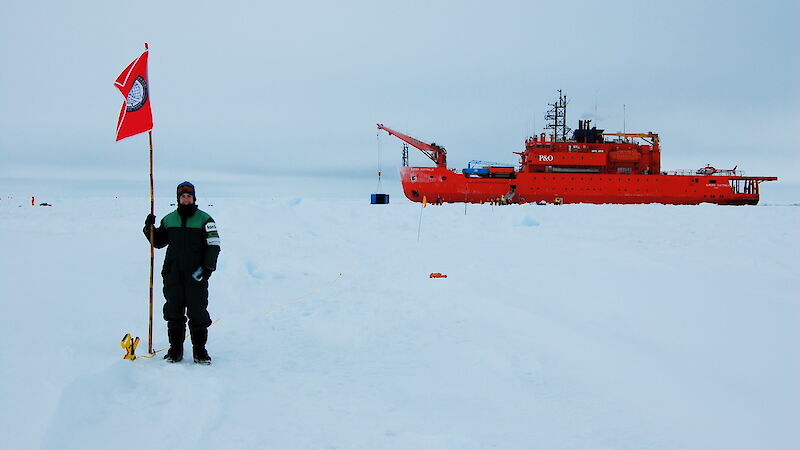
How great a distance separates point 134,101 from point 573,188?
35939 mm

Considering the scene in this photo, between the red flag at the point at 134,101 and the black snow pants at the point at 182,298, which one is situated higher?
the red flag at the point at 134,101

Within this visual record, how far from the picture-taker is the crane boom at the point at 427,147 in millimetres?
38438

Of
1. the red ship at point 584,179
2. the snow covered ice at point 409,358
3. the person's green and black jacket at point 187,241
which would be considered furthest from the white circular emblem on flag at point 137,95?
the red ship at point 584,179

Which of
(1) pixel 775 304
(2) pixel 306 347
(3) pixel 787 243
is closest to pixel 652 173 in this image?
(3) pixel 787 243

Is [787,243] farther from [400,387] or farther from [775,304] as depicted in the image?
[400,387]

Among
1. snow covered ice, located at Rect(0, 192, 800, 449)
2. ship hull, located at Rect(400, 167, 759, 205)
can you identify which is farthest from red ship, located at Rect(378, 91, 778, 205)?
snow covered ice, located at Rect(0, 192, 800, 449)

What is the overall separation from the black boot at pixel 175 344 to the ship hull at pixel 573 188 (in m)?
33.0

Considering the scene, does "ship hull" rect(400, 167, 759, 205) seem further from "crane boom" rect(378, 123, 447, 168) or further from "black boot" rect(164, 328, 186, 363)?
"black boot" rect(164, 328, 186, 363)

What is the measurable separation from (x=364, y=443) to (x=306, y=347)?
171 cm

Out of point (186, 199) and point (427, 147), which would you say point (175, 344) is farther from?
point (427, 147)

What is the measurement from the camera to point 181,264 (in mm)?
3656

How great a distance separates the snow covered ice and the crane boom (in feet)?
102

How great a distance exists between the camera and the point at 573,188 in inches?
1428

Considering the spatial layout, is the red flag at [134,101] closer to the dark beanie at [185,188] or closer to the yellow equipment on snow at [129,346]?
the dark beanie at [185,188]
